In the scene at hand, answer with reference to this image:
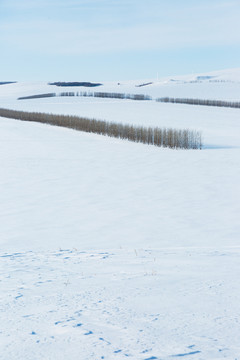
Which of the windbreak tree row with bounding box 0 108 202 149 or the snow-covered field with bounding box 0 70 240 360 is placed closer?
the snow-covered field with bounding box 0 70 240 360

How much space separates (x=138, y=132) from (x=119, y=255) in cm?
2579

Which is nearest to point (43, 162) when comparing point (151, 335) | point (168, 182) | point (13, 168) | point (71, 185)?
point (13, 168)

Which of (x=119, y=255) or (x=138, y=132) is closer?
(x=119, y=255)

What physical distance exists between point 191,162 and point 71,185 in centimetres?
801

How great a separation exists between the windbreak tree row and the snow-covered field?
3905 millimetres

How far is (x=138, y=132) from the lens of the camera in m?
33.9

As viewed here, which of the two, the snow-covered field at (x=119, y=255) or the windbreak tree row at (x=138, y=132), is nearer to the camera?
the snow-covered field at (x=119, y=255)

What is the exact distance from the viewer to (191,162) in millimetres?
23938

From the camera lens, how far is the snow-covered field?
474 cm

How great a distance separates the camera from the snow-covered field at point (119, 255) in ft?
15.6

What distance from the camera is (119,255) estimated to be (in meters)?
8.54

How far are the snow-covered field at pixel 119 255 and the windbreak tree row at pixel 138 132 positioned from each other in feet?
12.8

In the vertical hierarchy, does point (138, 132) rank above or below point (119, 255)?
above

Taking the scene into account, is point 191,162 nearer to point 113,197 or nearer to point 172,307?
point 113,197
